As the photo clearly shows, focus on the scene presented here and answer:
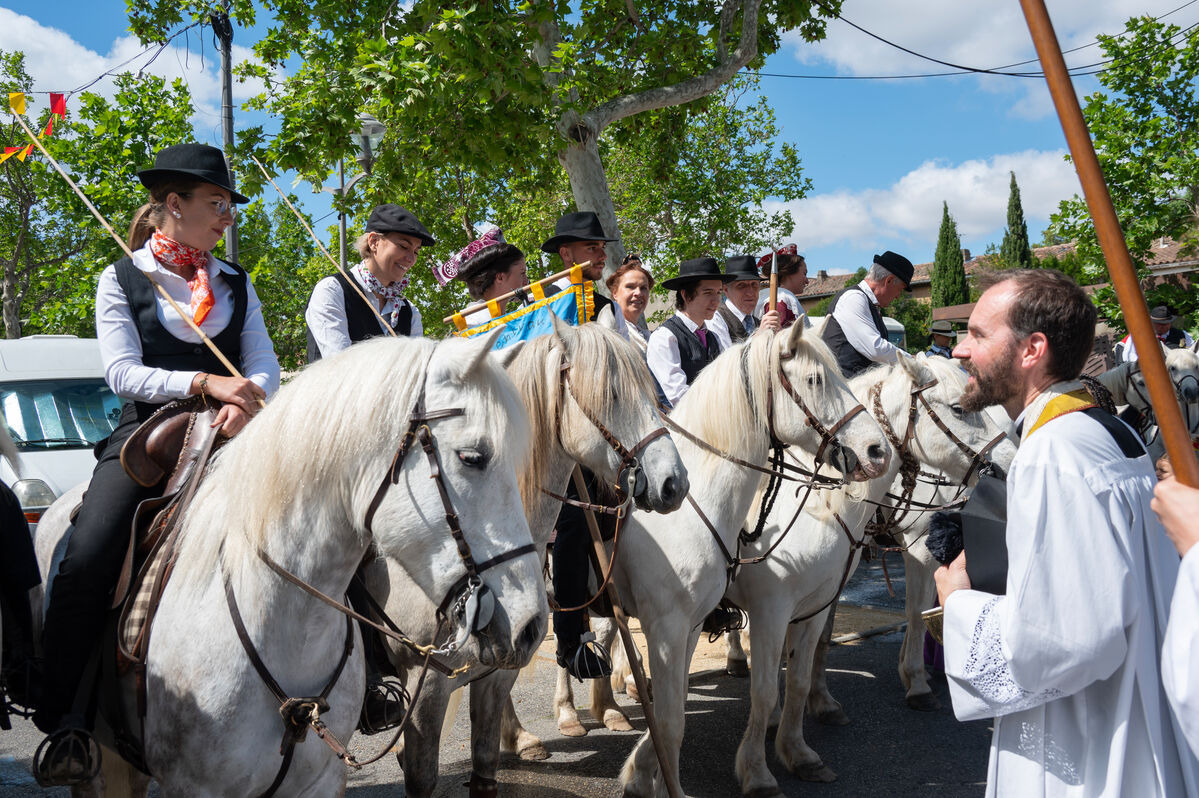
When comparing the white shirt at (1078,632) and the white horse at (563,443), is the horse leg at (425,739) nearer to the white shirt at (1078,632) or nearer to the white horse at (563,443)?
the white horse at (563,443)

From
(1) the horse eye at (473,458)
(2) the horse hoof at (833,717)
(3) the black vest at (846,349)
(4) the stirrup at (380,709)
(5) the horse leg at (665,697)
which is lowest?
(2) the horse hoof at (833,717)

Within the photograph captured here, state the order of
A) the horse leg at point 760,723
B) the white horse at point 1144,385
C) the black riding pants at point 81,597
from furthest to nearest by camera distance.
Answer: the white horse at point 1144,385
the horse leg at point 760,723
the black riding pants at point 81,597

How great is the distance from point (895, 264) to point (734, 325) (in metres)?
1.38

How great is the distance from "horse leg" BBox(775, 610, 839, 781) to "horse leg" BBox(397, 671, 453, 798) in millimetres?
2154

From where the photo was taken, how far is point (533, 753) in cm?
503

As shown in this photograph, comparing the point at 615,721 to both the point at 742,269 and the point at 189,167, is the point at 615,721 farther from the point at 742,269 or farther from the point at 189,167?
the point at 189,167

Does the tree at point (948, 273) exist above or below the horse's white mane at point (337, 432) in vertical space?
above

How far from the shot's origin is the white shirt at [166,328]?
9.06 feet

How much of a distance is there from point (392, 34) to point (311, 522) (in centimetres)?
808

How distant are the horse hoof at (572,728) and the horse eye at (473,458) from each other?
3.81 meters

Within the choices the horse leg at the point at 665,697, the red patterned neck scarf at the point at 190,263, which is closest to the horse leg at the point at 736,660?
the horse leg at the point at 665,697

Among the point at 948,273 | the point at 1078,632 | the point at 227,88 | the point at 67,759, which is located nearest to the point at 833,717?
the point at 1078,632

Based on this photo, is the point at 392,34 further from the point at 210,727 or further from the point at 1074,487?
the point at 1074,487

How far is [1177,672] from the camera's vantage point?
61.2 inches
